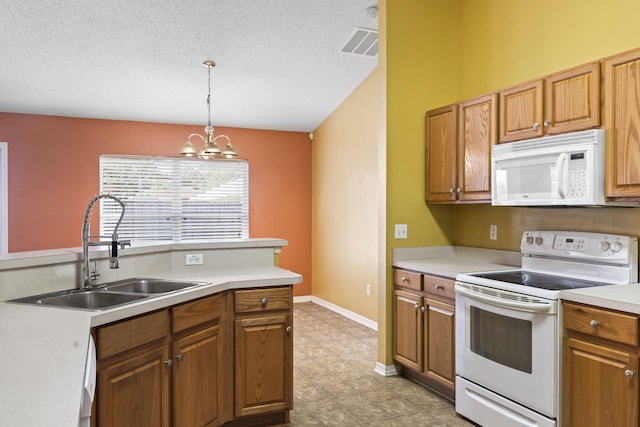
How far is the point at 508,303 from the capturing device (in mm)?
2441

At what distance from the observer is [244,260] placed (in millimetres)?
3045

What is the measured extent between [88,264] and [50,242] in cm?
388

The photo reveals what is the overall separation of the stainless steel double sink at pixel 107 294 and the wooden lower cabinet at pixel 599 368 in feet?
6.08

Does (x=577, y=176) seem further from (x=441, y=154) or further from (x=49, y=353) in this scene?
(x=49, y=353)

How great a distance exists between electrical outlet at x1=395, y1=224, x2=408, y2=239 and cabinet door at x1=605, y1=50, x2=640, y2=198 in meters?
1.51

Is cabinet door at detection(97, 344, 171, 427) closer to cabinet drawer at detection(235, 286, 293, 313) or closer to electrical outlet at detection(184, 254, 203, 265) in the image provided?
cabinet drawer at detection(235, 286, 293, 313)

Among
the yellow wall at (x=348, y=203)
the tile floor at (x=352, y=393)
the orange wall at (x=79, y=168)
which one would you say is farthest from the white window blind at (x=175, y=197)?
the tile floor at (x=352, y=393)

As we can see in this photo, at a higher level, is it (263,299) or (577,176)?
(577,176)

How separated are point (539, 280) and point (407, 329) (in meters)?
1.04

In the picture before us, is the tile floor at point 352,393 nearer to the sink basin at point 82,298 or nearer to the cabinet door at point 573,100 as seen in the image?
the sink basin at point 82,298

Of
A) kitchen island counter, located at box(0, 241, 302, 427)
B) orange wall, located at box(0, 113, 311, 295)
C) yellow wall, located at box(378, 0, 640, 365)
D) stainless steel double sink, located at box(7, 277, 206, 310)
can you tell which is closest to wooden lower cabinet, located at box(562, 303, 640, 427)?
yellow wall, located at box(378, 0, 640, 365)

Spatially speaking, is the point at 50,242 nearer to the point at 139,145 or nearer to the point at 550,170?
the point at 139,145

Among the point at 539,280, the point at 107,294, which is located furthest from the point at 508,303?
the point at 107,294

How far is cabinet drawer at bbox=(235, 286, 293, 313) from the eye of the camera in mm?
2518
